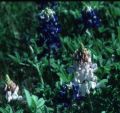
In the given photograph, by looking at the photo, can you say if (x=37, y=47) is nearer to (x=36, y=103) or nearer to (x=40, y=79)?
(x=40, y=79)

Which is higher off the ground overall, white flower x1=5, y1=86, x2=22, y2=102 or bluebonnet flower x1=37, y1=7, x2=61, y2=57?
bluebonnet flower x1=37, y1=7, x2=61, y2=57

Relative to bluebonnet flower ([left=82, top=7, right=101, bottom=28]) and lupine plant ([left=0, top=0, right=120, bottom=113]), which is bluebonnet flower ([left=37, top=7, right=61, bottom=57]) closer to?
lupine plant ([left=0, top=0, right=120, bottom=113])

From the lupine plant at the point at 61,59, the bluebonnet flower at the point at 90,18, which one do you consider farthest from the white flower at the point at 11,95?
the bluebonnet flower at the point at 90,18

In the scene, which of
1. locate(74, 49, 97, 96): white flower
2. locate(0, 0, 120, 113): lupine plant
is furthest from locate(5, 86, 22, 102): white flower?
locate(74, 49, 97, 96): white flower

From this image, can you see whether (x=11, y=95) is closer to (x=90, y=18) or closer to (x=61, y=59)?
(x=61, y=59)

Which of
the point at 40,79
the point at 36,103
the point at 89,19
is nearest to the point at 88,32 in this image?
the point at 89,19

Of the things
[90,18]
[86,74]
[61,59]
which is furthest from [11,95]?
[90,18]

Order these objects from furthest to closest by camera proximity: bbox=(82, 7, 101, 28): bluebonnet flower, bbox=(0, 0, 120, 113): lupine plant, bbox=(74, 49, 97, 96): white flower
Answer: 1. bbox=(82, 7, 101, 28): bluebonnet flower
2. bbox=(0, 0, 120, 113): lupine plant
3. bbox=(74, 49, 97, 96): white flower

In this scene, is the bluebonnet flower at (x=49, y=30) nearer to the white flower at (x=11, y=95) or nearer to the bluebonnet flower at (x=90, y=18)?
the bluebonnet flower at (x=90, y=18)
